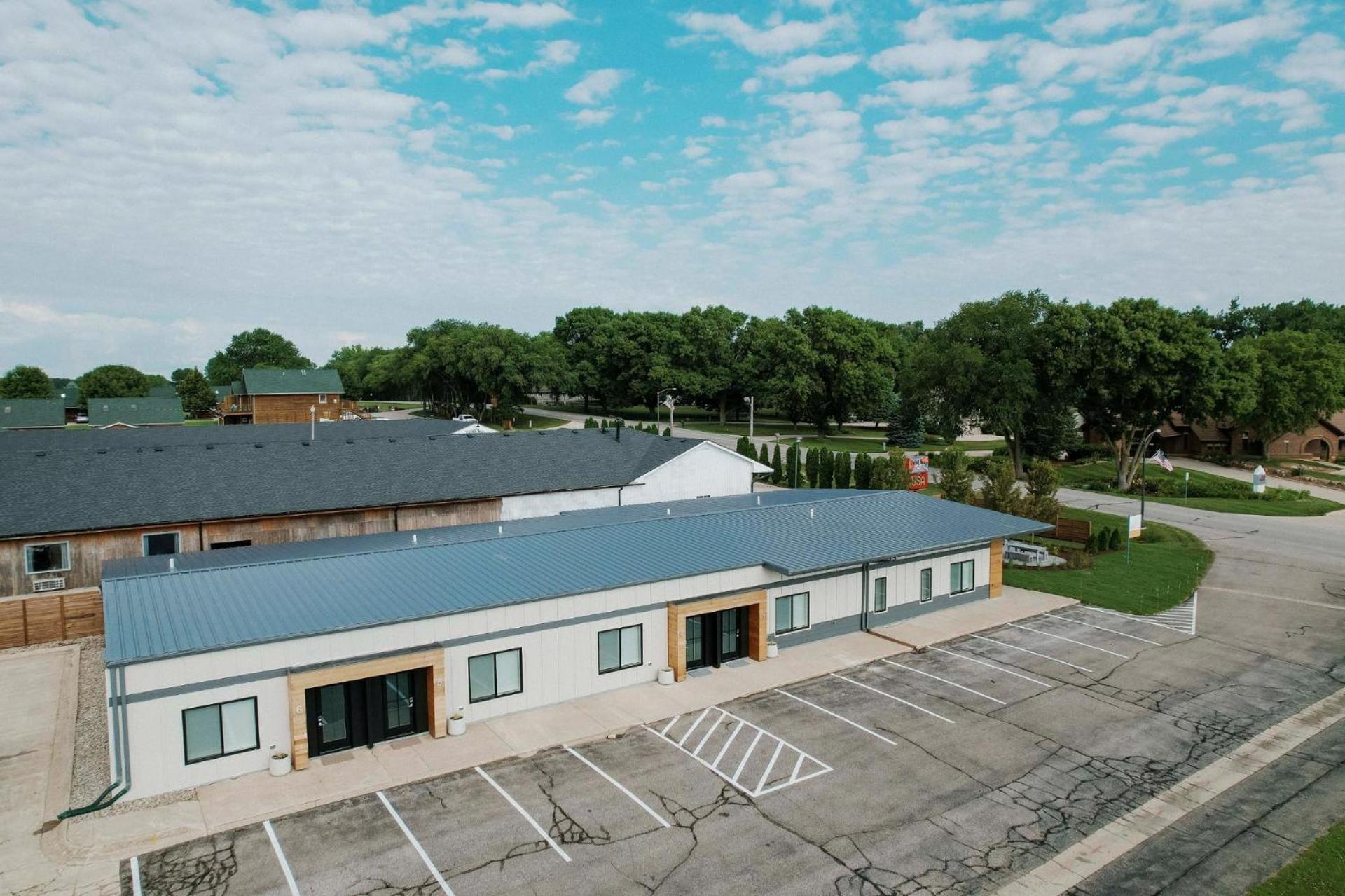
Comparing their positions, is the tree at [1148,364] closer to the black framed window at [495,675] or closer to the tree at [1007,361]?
the tree at [1007,361]

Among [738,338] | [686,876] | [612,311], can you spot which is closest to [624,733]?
[686,876]

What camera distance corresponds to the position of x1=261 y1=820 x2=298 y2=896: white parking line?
1472 centimetres

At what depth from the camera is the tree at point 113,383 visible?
149125mm

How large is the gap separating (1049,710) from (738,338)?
9066 centimetres

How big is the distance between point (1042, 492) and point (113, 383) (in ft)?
537

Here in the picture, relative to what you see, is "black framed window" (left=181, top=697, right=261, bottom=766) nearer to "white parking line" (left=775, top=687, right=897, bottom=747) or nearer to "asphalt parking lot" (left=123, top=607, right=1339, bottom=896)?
"asphalt parking lot" (left=123, top=607, right=1339, bottom=896)

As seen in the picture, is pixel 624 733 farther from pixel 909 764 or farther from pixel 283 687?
pixel 283 687

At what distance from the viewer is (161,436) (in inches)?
2002

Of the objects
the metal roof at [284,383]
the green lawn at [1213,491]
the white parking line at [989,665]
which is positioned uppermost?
the metal roof at [284,383]

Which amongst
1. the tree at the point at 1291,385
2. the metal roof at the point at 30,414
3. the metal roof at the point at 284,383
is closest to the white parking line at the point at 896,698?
the tree at the point at 1291,385

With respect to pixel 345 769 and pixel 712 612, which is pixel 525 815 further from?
pixel 712 612

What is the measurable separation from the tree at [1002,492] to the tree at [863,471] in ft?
32.4

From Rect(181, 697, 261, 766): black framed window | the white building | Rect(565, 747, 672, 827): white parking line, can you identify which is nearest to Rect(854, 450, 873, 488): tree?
the white building

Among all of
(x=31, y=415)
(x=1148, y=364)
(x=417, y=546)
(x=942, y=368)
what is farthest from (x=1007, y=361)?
(x=31, y=415)
